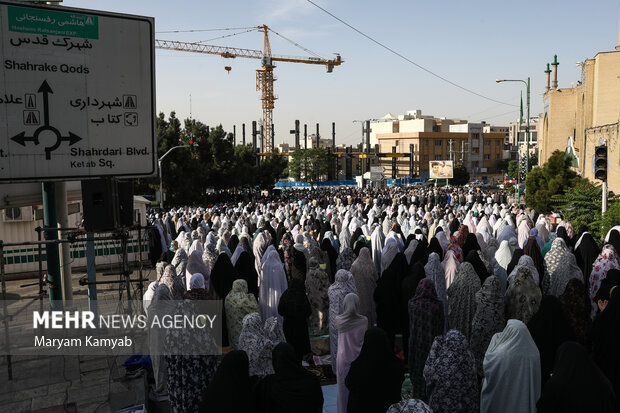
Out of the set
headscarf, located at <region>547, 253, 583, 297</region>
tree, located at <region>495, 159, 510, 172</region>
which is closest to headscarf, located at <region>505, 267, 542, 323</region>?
headscarf, located at <region>547, 253, 583, 297</region>

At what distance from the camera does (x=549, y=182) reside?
18.1 meters

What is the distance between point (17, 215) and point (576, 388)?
1209 centimetres

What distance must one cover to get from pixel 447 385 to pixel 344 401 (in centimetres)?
133

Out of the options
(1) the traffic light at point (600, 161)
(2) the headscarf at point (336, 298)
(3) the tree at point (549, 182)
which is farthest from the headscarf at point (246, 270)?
(3) the tree at point (549, 182)

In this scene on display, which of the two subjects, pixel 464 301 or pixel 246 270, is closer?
pixel 464 301

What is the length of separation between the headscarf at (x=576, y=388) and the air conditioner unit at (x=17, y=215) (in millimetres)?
11782

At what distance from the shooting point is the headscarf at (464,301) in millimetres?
5539

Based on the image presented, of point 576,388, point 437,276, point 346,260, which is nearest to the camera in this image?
point 576,388

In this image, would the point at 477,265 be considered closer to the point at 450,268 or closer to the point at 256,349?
the point at 450,268

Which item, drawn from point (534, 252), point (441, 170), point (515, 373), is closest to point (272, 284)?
point (515, 373)

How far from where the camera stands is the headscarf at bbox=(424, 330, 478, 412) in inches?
141

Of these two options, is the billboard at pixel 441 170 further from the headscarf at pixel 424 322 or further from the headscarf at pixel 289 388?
the headscarf at pixel 289 388

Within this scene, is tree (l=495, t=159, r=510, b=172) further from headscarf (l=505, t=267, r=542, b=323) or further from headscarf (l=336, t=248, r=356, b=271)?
headscarf (l=505, t=267, r=542, b=323)

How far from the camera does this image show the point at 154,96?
5.51 metres
